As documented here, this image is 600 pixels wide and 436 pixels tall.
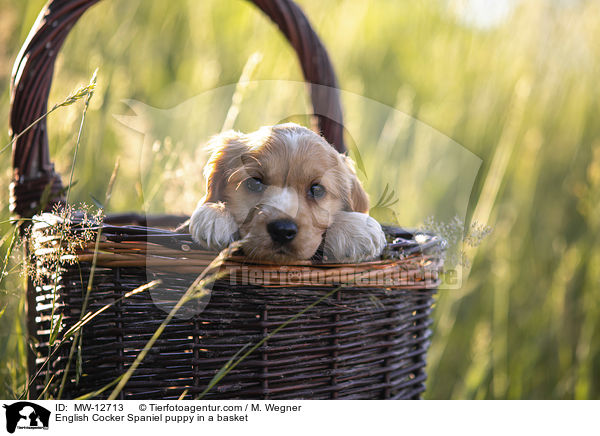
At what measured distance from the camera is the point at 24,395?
3.65 ft

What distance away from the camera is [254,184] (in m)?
1.07

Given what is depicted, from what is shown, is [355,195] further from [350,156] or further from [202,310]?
[202,310]

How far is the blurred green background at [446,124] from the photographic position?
1.81m

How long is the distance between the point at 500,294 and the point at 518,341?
216 mm

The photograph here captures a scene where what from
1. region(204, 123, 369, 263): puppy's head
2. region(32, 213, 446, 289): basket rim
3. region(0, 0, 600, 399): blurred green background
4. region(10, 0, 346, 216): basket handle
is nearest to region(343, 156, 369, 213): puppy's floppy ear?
region(204, 123, 369, 263): puppy's head

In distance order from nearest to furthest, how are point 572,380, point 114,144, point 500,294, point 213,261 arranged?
point 213,261 < point 572,380 < point 500,294 < point 114,144

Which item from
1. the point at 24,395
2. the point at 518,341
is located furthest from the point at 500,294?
the point at 24,395

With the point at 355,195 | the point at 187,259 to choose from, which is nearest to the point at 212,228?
the point at 187,259
